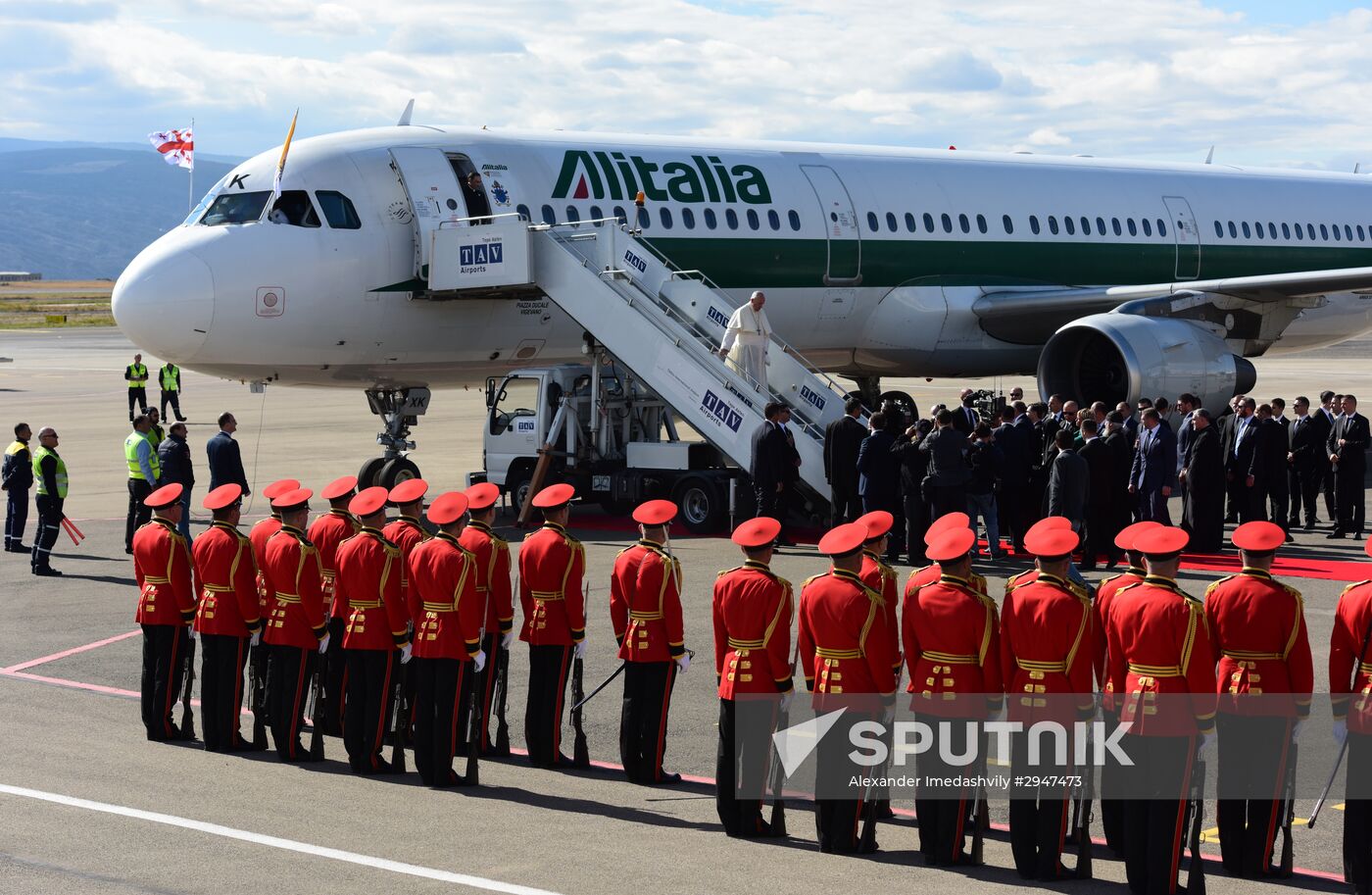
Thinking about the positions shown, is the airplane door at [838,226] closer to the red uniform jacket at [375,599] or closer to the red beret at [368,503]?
the red beret at [368,503]

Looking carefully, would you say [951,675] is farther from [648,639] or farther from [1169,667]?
[648,639]

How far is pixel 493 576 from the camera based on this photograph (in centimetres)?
977

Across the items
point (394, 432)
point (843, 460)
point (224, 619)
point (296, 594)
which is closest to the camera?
point (296, 594)

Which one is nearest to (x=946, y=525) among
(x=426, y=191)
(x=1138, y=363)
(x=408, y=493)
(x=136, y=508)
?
(x=408, y=493)

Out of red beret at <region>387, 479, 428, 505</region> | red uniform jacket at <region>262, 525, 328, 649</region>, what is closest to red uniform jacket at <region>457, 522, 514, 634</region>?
red beret at <region>387, 479, 428, 505</region>

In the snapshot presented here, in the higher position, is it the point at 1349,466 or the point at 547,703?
the point at 1349,466

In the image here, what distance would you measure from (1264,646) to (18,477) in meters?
13.6

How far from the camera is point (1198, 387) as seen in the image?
2158 cm

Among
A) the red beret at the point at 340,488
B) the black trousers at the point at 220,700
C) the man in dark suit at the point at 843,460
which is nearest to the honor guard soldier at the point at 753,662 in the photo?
the red beret at the point at 340,488

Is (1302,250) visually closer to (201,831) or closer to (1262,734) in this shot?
(1262,734)

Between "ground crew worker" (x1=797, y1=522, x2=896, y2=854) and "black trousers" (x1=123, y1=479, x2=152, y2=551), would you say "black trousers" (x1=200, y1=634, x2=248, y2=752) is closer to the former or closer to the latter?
"ground crew worker" (x1=797, y1=522, x2=896, y2=854)

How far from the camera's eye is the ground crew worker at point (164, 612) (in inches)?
414

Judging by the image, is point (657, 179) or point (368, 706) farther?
point (657, 179)

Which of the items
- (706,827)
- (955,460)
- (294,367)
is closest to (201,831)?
(706,827)
